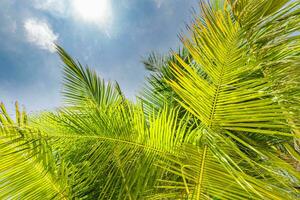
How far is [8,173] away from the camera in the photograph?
1.95m

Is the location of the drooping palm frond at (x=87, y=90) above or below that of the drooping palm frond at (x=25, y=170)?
above

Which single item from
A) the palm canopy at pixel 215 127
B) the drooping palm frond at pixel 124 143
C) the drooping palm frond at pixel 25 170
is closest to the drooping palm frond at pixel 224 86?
the palm canopy at pixel 215 127

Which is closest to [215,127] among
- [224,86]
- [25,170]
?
[224,86]

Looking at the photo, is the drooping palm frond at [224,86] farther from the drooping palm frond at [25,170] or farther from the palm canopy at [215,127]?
the drooping palm frond at [25,170]

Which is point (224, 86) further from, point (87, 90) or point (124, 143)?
point (87, 90)

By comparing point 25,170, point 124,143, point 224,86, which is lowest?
point 25,170

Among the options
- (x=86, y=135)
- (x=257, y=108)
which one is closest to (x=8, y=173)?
(x=86, y=135)

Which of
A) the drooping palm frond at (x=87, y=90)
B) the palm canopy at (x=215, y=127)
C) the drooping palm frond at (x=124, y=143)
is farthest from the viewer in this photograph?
the drooping palm frond at (x=87, y=90)

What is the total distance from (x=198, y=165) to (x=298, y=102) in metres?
0.54

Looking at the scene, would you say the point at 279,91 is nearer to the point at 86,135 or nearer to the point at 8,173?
the point at 86,135

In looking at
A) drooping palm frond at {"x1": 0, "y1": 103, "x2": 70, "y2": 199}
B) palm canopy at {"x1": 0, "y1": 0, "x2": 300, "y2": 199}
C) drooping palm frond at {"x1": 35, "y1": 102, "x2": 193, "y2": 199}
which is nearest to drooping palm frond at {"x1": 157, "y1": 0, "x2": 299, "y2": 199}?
palm canopy at {"x1": 0, "y1": 0, "x2": 300, "y2": 199}

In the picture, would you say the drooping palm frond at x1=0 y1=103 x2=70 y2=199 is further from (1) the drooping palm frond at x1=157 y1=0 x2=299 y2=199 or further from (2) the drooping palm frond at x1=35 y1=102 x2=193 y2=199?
(1) the drooping palm frond at x1=157 y1=0 x2=299 y2=199

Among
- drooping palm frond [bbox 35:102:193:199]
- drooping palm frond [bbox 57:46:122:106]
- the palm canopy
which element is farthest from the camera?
drooping palm frond [bbox 57:46:122:106]

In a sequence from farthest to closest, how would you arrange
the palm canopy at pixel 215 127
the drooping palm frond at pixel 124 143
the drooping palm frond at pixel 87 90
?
the drooping palm frond at pixel 87 90 → the drooping palm frond at pixel 124 143 → the palm canopy at pixel 215 127
